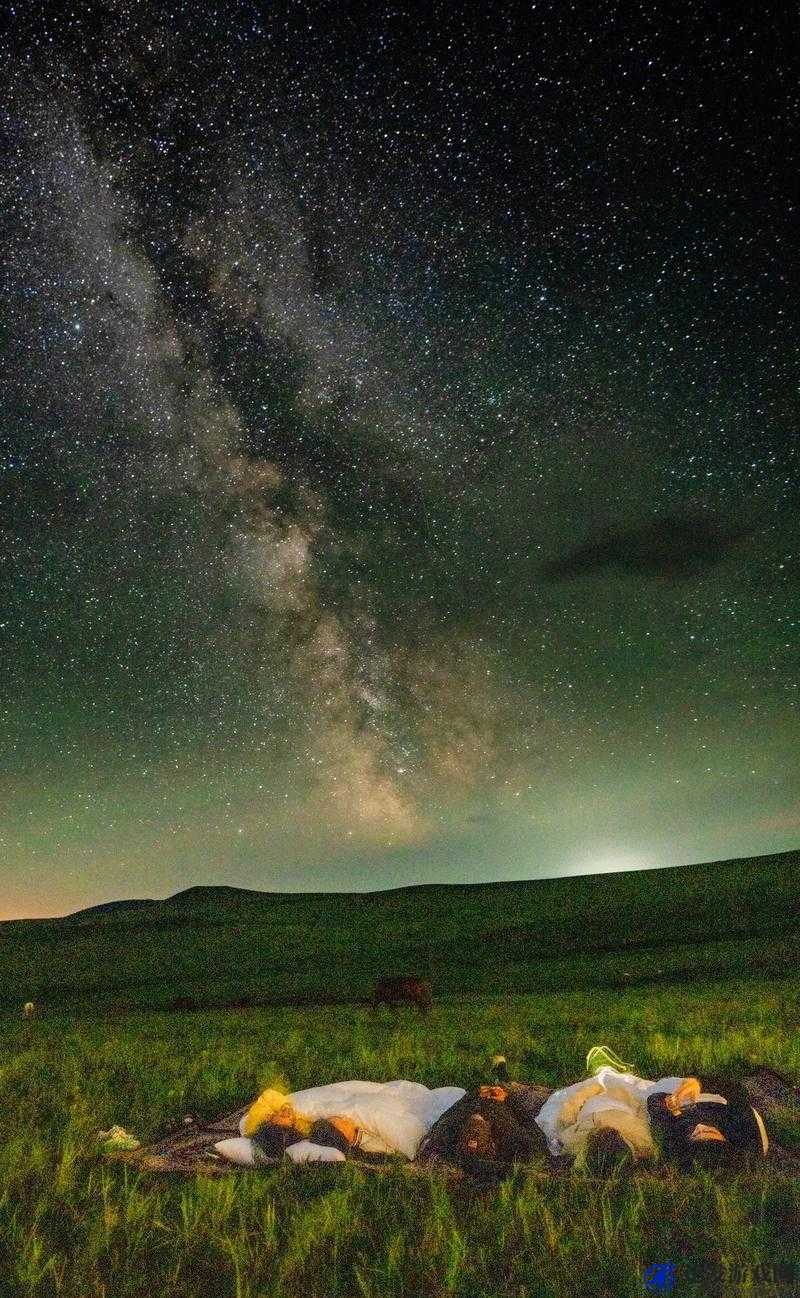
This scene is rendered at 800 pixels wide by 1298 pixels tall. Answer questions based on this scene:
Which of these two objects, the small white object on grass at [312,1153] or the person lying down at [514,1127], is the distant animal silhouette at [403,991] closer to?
the person lying down at [514,1127]

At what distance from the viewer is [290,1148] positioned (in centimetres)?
622

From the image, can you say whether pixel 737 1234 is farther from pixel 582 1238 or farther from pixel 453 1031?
pixel 453 1031

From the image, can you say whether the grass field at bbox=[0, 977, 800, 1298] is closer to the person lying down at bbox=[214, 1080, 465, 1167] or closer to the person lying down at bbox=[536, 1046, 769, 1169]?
the person lying down at bbox=[536, 1046, 769, 1169]

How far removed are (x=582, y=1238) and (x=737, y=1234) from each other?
2.99 ft

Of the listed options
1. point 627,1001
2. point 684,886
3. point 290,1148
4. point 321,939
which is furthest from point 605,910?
point 290,1148

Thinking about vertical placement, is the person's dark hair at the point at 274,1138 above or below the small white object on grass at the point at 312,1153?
above

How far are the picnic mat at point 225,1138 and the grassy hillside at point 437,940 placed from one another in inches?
973

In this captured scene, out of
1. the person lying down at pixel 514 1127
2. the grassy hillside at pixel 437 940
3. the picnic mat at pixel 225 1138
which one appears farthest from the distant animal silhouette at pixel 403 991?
the person lying down at pixel 514 1127

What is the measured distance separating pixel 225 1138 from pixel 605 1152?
11.1 feet

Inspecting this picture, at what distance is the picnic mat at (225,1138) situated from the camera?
5.81m

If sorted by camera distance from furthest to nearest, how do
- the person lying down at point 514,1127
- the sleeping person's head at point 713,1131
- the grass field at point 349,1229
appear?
1. the person lying down at point 514,1127
2. the sleeping person's head at point 713,1131
3. the grass field at point 349,1229

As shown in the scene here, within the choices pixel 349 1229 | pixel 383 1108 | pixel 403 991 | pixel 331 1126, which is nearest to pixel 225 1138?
pixel 331 1126

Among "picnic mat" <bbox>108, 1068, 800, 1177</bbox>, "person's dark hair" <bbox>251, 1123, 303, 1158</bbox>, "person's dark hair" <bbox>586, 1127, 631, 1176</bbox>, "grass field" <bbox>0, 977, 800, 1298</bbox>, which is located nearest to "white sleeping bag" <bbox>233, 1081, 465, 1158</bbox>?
"picnic mat" <bbox>108, 1068, 800, 1177</bbox>

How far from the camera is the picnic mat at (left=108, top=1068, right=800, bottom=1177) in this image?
5.81 metres
